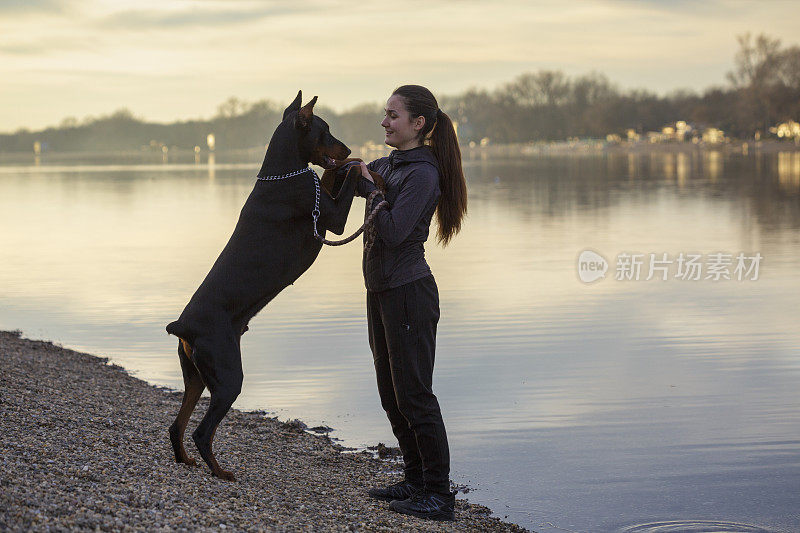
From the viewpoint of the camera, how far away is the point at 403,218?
17.6 feet

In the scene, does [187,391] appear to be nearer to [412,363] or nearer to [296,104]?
[412,363]

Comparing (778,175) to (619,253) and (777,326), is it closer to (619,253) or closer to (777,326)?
(619,253)

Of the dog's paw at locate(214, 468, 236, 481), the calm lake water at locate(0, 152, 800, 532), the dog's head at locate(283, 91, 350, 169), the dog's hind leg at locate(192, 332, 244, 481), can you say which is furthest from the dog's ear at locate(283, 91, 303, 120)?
the calm lake water at locate(0, 152, 800, 532)

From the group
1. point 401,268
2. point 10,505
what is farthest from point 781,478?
point 10,505

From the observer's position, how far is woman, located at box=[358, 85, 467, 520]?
215 inches

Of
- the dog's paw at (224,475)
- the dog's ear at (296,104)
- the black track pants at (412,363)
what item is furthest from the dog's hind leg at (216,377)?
the dog's ear at (296,104)

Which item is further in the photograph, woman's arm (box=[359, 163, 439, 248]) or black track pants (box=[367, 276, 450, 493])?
black track pants (box=[367, 276, 450, 493])

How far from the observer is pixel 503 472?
276 inches

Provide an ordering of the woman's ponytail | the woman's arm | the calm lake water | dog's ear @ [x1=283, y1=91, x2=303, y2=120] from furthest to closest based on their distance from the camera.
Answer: the calm lake water
dog's ear @ [x1=283, y1=91, x2=303, y2=120]
the woman's ponytail
the woman's arm

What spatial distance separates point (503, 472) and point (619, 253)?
1333 cm

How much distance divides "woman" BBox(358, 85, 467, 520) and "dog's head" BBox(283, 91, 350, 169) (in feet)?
0.81

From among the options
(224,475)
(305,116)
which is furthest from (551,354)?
(305,116)

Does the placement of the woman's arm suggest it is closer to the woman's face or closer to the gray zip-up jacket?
the gray zip-up jacket


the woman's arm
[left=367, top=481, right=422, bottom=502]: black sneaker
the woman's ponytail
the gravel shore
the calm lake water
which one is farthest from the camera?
the calm lake water
